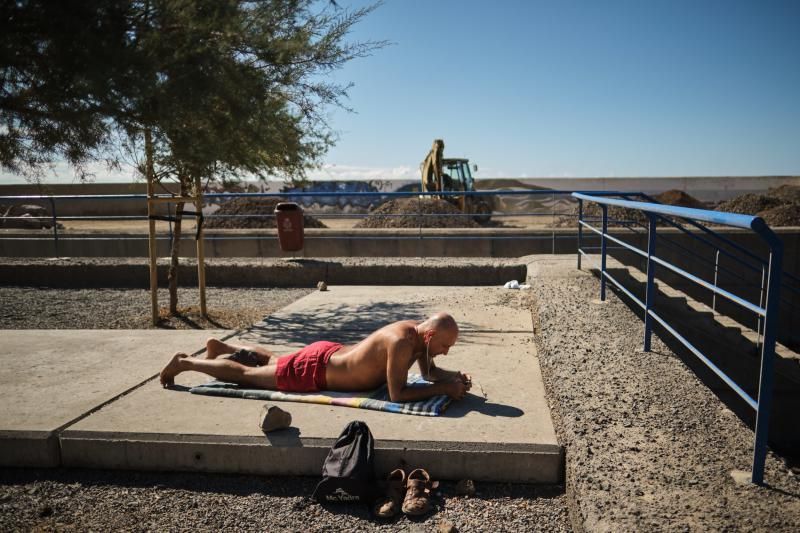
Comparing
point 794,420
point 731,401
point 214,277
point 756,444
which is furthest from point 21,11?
point 794,420

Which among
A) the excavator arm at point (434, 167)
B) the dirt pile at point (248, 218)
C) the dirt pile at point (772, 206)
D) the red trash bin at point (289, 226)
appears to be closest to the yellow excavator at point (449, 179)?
the excavator arm at point (434, 167)

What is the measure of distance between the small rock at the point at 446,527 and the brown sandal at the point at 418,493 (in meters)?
0.15

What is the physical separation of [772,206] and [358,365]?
2253cm

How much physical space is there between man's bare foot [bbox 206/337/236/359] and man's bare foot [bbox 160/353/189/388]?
0.27m

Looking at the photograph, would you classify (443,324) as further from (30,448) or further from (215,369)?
(30,448)

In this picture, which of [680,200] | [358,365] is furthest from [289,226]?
[680,200]

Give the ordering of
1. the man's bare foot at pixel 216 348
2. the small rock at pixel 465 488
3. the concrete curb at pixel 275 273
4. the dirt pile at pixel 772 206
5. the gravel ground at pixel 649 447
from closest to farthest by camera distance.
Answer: the gravel ground at pixel 649 447
the small rock at pixel 465 488
the man's bare foot at pixel 216 348
the concrete curb at pixel 275 273
the dirt pile at pixel 772 206

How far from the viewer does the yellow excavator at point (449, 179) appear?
25.8 m

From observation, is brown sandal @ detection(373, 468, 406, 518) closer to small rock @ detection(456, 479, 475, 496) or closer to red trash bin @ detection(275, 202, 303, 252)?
small rock @ detection(456, 479, 475, 496)

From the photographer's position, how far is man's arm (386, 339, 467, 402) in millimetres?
4082

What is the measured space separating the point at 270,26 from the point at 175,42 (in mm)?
1059

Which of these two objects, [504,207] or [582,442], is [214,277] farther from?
[504,207]

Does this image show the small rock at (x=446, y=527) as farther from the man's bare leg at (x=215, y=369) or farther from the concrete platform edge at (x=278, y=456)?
the man's bare leg at (x=215, y=369)

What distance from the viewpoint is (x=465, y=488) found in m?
3.53
